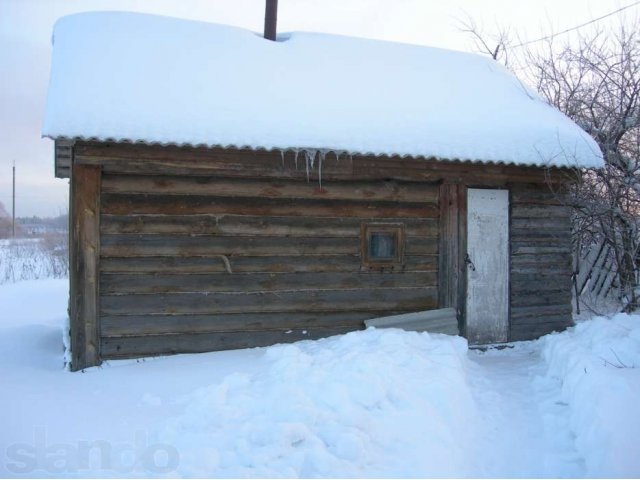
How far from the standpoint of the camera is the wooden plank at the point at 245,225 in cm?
619

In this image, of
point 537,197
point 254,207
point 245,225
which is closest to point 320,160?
point 254,207

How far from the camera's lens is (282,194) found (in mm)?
6672

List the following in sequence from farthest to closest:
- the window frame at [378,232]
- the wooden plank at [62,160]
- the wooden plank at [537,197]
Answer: the wooden plank at [537,197], the wooden plank at [62,160], the window frame at [378,232]

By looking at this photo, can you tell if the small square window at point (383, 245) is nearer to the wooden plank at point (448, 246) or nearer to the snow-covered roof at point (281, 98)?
the wooden plank at point (448, 246)

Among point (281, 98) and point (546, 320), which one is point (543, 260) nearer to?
point (546, 320)

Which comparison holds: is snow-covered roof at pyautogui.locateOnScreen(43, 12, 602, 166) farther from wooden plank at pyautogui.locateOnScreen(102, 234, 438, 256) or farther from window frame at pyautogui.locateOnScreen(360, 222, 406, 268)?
wooden plank at pyautogui.locateOnScreen(102, 234, 438, 256)

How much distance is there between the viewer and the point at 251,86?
277 inches

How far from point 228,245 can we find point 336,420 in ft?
9.73

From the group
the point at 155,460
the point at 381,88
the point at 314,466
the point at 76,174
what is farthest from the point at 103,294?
the point at 381,88

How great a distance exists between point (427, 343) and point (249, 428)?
268 centimetres

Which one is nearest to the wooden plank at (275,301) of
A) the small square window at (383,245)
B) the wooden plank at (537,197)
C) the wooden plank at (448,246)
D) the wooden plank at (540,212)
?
the wooden plank at (448,246)

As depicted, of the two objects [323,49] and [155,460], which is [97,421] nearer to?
[155,460]

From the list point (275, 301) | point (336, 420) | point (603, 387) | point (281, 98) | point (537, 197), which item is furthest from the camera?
point (537, 197)

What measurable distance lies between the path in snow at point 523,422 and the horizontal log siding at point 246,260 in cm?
161
